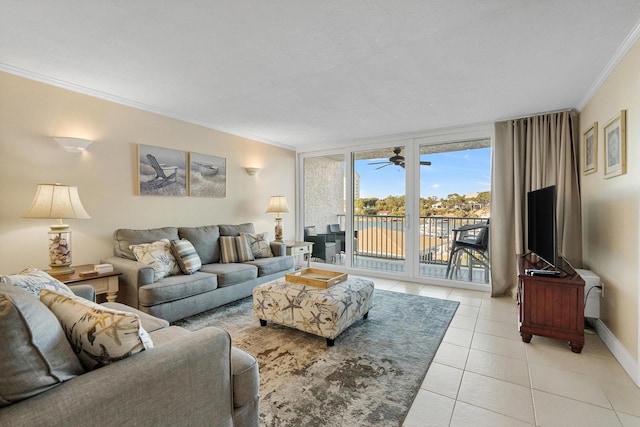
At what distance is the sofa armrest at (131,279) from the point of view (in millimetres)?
2709

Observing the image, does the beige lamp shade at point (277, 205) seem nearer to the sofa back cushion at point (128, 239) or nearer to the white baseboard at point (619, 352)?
the sofa back cushion at point (128, 239)

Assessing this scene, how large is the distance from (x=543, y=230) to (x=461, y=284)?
1.74 metres

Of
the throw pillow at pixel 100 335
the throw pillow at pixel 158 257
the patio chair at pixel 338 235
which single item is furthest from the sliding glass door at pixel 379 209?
the throw pillow at pixel 100 335

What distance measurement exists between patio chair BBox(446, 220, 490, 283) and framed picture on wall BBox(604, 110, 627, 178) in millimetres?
1777

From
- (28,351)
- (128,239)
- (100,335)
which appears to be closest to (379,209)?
(128,239)

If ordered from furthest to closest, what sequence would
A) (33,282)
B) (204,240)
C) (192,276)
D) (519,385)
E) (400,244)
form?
(400,244) < (204,240) < (192,276) < (519,385) < (33,282)

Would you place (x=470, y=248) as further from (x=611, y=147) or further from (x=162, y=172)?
(x=162, y=172)

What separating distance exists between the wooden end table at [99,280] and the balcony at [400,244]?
3.55 metres

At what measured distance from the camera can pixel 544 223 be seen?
8.89 feet

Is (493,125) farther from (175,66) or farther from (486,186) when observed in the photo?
(175,66)

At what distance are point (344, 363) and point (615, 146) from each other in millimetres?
2703

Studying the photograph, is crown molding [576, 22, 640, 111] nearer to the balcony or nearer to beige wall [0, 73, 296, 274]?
the balcony

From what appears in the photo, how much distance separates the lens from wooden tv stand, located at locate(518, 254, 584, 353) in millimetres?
2381

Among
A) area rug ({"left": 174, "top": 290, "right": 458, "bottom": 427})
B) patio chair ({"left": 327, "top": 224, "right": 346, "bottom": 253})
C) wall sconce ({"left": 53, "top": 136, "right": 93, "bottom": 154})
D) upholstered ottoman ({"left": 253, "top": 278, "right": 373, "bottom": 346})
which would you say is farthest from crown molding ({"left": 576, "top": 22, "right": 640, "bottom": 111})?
wall sconce ({"left": 53, "top": 136, "right": 93, "bottom": 154})
